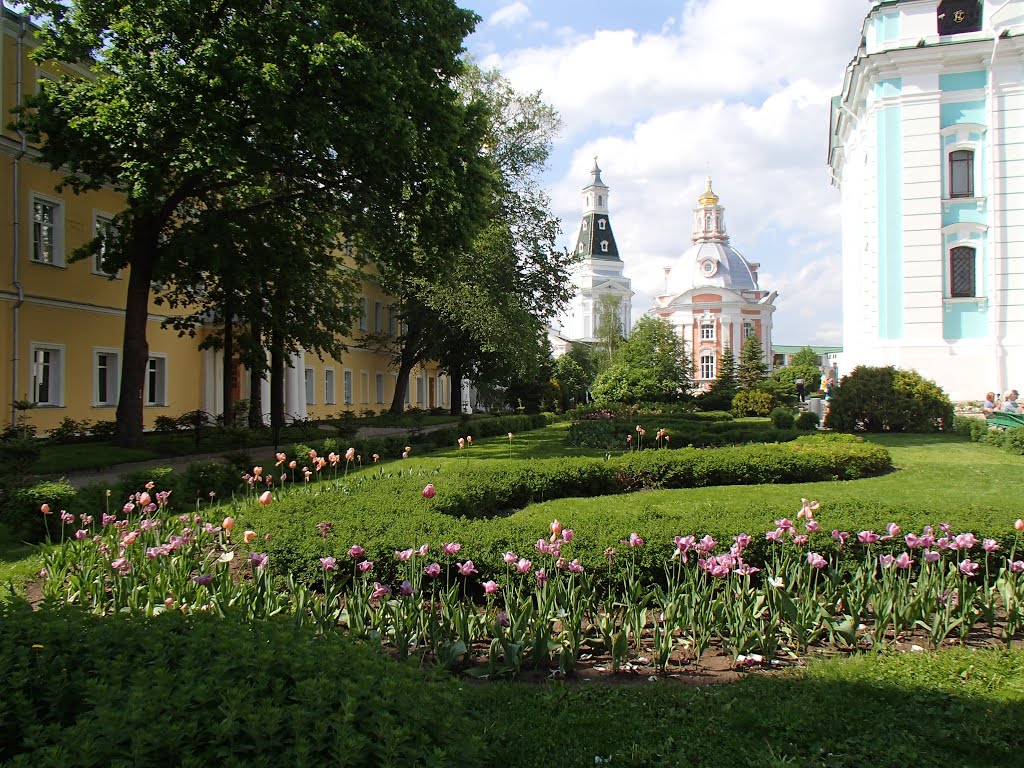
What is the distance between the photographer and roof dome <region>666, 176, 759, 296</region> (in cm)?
9319

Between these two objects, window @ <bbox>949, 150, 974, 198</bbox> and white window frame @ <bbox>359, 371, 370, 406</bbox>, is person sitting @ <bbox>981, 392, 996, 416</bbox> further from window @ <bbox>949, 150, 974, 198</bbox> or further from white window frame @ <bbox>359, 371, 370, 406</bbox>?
white window frame @ <bbox>359, 371, 370, 406</bbox>

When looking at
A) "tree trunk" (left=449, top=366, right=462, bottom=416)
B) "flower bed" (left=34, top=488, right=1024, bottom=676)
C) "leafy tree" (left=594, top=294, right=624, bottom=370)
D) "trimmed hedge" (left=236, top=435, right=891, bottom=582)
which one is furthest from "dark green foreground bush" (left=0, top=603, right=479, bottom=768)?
"leafy tree" (left=594, top=294, right=624, bottom=370)

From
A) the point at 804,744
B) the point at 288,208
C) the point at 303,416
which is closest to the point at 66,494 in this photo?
the point at 804,744

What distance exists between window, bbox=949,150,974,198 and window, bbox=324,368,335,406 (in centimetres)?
2564

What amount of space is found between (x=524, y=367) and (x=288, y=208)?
13139mm

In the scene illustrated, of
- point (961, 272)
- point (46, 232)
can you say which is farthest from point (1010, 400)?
point (46, 232)

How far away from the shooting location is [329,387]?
1391 inches

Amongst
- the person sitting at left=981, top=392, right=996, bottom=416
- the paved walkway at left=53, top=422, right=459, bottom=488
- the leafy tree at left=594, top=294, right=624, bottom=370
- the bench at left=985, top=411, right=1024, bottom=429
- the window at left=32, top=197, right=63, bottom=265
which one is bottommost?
the paved walkway at left=53, top=422, right=459, bottom=488

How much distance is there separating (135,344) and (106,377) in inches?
263

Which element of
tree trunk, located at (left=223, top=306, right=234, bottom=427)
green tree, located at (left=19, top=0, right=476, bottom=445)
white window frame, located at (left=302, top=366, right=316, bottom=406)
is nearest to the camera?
green tree, located at (left=19, top=0, right=476, bottom=445)

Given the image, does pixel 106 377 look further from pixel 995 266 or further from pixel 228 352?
pixel 995 266

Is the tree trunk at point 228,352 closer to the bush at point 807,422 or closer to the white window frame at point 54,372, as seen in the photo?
the white window frame at point 54,372

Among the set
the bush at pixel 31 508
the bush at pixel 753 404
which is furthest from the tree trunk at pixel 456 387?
the bush at pixel 31 508

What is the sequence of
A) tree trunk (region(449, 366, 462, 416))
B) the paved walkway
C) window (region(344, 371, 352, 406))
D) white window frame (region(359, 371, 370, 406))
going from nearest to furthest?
the paved walkway < tree trunk (region(449, 366, 462, 416)) < window (region(344, 371, 352, 406)) < white window frame (region(359, 371, 370, 406))
